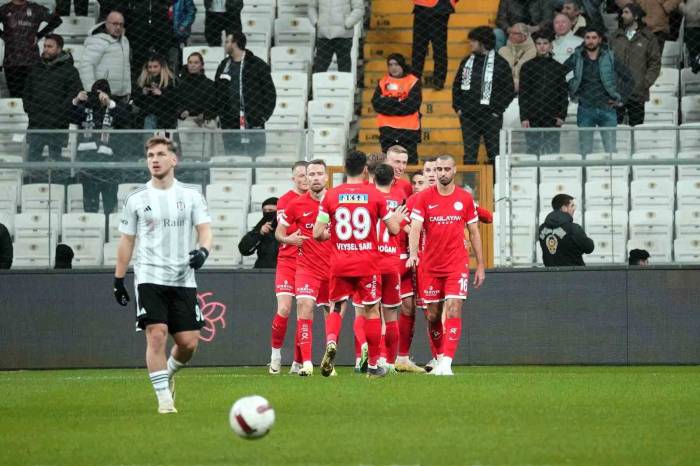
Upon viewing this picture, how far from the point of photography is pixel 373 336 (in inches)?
548

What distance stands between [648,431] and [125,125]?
39.2ft

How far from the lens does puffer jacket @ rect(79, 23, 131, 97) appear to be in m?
21.6

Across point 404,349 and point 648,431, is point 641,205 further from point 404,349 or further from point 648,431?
point 648,431

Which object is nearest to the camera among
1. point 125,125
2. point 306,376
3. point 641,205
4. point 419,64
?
point 306,376

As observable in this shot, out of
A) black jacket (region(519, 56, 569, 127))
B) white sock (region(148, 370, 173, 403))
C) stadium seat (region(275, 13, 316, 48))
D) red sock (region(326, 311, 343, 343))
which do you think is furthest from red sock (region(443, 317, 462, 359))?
stadium seat (region(275, 13, 316, 48))

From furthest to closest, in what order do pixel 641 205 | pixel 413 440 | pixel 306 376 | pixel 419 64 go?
pixel 419 64 < pixel 641 205 < pixel 306 376 < pixel 413 440

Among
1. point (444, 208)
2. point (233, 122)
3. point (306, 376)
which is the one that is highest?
point (233, 122)

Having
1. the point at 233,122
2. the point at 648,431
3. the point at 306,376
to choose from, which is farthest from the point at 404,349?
the point at 648,431

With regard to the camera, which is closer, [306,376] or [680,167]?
[306,376]

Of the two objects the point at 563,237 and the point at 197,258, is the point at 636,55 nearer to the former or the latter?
the point at 563,237

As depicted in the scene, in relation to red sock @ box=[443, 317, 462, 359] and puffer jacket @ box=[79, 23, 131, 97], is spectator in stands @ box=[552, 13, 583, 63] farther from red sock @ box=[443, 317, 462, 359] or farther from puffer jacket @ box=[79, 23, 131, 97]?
red sock @ box=[443, 317, 462, 359]

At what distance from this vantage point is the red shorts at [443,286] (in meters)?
14.9

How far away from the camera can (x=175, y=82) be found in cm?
2066

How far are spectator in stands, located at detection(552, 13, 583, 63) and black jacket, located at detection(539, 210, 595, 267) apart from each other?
5.37 m
